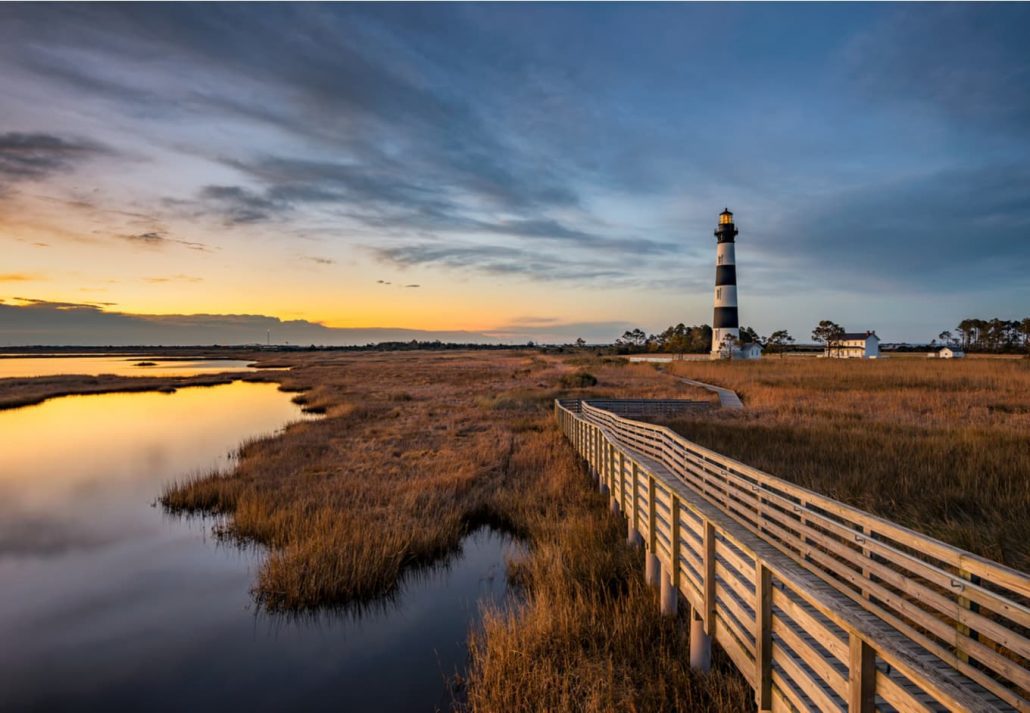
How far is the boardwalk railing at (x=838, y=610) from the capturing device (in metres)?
2.51

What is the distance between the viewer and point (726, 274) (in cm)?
5506

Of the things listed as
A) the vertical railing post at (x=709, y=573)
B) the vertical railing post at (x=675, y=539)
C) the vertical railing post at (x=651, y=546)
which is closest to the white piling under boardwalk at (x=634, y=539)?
the vertical railing post at (x=651, y=546)

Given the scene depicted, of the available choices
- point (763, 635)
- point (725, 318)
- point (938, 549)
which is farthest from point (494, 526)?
point (725, 318)

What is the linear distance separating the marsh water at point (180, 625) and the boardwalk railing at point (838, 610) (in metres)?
3.43

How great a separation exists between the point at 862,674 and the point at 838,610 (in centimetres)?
29

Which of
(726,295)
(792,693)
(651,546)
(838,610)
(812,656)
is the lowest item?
(651,546)

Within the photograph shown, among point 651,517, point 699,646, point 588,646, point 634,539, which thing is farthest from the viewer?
point 634,539

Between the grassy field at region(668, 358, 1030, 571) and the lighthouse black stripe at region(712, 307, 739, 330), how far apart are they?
27555 millimetres

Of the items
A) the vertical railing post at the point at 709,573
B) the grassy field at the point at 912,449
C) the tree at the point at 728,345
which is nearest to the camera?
the vertical railing post at the point at 709,573

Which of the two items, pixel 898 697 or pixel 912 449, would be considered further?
pixel 912 449

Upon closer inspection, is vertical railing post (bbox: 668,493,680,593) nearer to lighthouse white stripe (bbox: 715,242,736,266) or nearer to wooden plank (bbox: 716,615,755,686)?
wooden plank (bbox: 716,615,755,686)

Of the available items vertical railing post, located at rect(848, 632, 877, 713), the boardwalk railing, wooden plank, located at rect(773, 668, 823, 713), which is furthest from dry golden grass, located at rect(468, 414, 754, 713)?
vertical railing post, located at rect(848, 632, 877, 713)

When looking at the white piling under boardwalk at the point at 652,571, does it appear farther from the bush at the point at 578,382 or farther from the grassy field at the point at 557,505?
the bush at the point at 578,382

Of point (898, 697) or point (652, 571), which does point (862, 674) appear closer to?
point (898, 697)
